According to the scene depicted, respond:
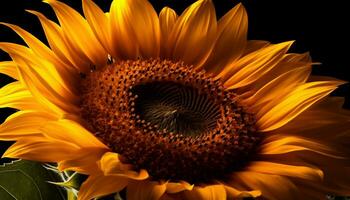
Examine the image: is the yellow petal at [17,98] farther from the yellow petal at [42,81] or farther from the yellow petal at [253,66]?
the yellow petal at [253,66]

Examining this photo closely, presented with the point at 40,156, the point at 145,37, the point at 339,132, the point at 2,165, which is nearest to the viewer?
the point at 40,156

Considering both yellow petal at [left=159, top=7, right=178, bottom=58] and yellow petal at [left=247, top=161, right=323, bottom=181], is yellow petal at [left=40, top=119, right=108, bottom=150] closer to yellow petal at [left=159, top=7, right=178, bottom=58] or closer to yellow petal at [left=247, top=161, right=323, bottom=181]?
yellow petal at [left=247, top=161, right=323, bottom=181]

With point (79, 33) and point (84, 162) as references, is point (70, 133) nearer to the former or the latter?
point (84, 162)

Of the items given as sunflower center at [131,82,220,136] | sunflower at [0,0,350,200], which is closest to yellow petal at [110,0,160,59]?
sunflower at [0,0,350,200]

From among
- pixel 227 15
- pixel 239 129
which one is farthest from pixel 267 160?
pixel 227 15

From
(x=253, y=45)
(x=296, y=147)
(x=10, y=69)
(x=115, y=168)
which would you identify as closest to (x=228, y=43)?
(x=253, y=45)

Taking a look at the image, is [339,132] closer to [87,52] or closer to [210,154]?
[210,154]
